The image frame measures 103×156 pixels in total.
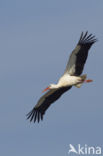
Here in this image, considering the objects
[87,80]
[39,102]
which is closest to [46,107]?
[39,102]

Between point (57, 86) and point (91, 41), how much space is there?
2107mm

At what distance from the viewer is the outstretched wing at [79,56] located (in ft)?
104

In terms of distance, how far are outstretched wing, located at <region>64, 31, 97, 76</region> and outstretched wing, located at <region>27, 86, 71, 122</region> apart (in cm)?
135

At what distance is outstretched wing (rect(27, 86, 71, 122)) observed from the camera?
33.4 metres

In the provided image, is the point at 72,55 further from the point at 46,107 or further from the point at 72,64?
the point at 46,107

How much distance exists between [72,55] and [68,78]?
37.6 inches

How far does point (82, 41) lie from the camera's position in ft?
105

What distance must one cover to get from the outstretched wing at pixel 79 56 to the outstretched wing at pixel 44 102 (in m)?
1.35

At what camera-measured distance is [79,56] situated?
31.7 metres

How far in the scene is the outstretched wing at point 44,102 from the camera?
109 feet

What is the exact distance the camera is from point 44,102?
33.7 meters

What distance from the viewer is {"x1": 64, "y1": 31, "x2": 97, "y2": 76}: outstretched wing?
31688mm

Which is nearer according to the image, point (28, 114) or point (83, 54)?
point (83, 54)

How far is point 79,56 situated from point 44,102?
2940mm
